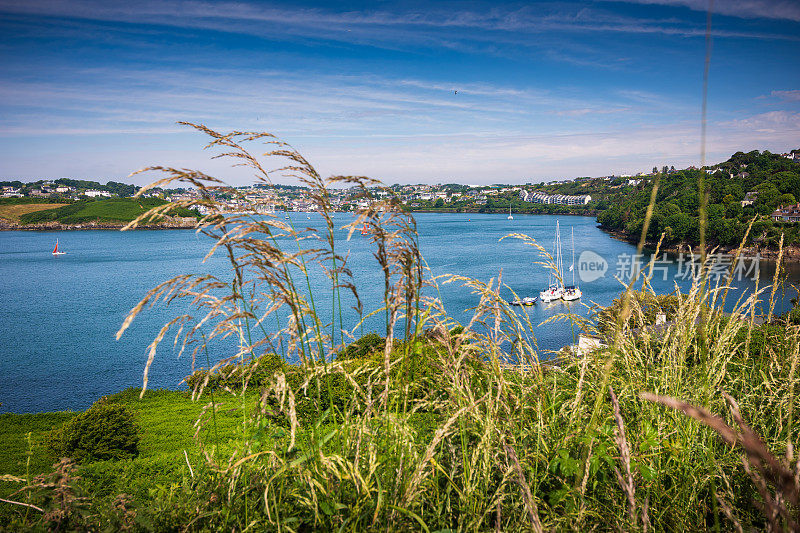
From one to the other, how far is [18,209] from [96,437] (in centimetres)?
13882

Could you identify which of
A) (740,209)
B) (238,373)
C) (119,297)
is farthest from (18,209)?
(740,209)

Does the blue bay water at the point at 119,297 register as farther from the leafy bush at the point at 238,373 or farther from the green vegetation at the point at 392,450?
the leafy bush at the point at 238,373

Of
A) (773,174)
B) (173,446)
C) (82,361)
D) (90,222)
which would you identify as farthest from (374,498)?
(90,222)

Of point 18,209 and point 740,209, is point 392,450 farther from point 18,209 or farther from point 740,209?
point 18,209

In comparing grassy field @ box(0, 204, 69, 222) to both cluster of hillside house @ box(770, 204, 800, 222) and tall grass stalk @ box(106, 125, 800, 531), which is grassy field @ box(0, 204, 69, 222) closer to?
tall grass stalk @ box(106, 125, 800, 531)

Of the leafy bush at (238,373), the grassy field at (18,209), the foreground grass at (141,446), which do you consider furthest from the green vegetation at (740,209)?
the grassy field at (18,209)

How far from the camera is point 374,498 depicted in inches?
61.0

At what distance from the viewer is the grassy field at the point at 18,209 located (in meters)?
105

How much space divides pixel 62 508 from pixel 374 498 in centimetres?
120

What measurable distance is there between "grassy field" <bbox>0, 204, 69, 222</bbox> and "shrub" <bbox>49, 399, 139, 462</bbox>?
131244 mm

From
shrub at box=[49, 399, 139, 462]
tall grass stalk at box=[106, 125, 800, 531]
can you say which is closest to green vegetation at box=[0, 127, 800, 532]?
tall grass stalk at box=[106, 125, 800, 531]

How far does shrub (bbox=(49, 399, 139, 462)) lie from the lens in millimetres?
8859

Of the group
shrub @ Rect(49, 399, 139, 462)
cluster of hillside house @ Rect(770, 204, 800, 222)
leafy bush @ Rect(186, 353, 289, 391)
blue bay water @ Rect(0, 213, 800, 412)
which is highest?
leafy bush @ Rect(186, 353, 289, 391)

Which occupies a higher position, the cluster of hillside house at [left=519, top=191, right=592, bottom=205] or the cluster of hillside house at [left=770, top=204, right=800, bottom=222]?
the cluster of hillside house at [left=519, top=191, right=592, bottom=205]
